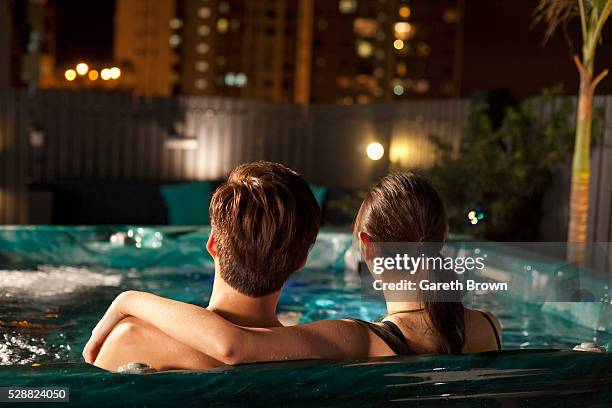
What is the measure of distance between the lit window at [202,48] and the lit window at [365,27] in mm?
9236

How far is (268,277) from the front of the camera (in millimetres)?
1738

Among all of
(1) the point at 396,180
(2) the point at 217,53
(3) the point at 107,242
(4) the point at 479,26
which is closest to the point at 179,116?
(4) the point at 479,26

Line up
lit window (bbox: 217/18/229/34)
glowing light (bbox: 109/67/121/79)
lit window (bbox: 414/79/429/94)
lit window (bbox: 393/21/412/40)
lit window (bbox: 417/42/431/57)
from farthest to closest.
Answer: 1. lit window (bbox: 414/79/429/94)
2. lit window (bbox: 393/21/412/40)
3. lit window (bbox: 417/42/431/57)
4. lit window (bbox: 217/18/229/34)
5. glowing light (bbox: 109/67/121/79)

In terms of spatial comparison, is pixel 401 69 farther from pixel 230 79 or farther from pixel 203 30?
pixel 203 30

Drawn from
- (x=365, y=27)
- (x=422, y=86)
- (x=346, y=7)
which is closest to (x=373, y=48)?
(x=365, y=27)

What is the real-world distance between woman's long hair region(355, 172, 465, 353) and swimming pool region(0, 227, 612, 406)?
89mm

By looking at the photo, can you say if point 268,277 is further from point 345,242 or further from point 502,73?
point 502,73

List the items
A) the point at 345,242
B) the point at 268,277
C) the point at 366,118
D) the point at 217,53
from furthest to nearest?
the point at 217,53
the point at 366,118
the point at 345,242
the point at 268,277

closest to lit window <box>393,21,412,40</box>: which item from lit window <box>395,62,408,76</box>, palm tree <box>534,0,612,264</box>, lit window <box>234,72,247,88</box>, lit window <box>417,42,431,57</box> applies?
lit window <box>417,42,431,57</box>

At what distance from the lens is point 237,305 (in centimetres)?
175

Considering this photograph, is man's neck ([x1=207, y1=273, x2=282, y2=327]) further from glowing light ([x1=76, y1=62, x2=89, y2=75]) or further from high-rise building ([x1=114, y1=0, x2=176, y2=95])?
high-rise building ([x1=114, y1=0, x2=176, y2=95])

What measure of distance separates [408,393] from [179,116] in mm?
8457

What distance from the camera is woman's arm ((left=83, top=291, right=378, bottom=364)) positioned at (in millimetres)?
1673

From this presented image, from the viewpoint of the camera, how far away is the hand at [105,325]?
5.77ft
